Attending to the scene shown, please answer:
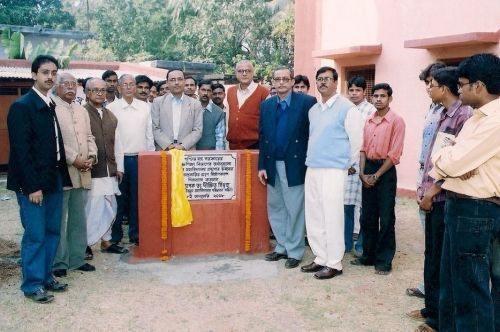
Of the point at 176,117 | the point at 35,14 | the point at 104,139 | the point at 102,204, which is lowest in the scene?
the point at 102,204

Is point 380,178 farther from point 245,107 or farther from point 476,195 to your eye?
point 476,195

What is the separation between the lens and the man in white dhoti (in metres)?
5.50

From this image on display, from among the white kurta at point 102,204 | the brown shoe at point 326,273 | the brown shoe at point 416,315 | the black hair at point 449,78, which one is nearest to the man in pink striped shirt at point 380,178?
the brown shoe at point 326,273

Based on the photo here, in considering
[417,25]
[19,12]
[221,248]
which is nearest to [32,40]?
[19,12]

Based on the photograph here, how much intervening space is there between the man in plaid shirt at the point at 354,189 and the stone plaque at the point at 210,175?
131 cm

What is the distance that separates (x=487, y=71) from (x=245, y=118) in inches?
136

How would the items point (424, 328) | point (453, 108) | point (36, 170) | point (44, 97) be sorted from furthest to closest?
1. point (44, 97)
2. point (36, 170)
3. point (424, 328)
4. point (453, 108)

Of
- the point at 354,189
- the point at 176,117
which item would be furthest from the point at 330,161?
the point at 176,117

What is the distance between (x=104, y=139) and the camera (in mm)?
5555

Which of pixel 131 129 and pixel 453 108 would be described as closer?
pixel 453 108

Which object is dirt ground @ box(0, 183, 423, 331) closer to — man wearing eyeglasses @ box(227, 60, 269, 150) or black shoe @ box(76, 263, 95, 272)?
black shoe @ box(76, 263, 95, 272)

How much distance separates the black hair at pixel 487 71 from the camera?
118 inches

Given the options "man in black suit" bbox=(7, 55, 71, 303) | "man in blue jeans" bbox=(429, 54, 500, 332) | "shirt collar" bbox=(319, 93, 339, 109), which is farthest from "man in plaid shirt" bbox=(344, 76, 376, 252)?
"man in black suit" bbox=(7, 55, 71, 303)

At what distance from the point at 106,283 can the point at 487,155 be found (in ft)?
11.7
